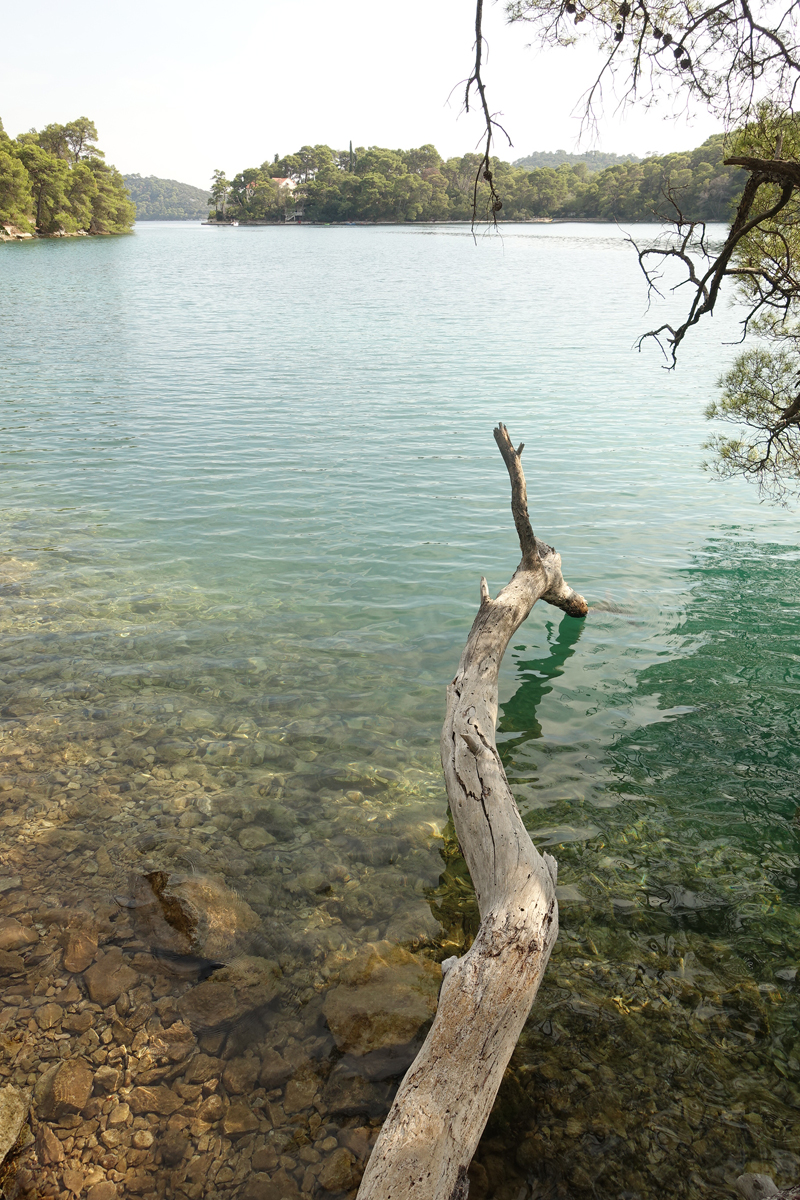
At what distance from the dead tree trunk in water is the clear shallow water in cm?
69

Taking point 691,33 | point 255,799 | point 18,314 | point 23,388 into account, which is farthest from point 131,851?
point 18,314

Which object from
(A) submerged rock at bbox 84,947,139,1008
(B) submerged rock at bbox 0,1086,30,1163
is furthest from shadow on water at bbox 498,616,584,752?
(B) submerged rock at bbox 0,1086,30,1163

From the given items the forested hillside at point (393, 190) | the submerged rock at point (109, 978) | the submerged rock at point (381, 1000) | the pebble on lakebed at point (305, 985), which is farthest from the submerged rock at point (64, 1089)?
the forested hillside at point (393, 190)

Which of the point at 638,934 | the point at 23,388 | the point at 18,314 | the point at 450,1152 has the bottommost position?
the point at 638,934

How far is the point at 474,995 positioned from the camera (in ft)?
9.21

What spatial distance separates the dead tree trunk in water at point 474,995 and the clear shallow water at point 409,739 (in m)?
0.69

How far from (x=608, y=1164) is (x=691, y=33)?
Result: 22.9ft

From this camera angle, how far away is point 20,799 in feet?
16.8

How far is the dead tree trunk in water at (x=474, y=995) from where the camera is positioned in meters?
2.33

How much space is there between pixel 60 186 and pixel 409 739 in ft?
335

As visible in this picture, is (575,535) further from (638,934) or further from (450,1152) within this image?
(450,1152)

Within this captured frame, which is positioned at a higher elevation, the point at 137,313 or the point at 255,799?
the point at 137,313

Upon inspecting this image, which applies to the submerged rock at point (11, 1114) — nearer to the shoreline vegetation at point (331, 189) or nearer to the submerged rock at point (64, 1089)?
the submerged rock at point (64, 1089)

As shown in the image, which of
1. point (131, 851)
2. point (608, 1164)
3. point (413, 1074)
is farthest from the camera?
point (131, 851)
